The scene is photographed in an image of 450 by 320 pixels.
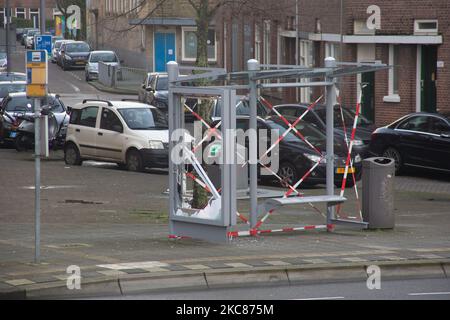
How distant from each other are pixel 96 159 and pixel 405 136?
7438mm

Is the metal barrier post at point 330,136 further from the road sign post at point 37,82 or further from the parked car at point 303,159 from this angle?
the parked car at point 303,159

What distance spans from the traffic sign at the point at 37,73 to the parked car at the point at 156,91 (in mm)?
30201

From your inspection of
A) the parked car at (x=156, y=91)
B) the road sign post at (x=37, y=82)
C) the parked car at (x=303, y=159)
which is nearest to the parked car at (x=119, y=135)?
the parked car at (x=303, y=159)

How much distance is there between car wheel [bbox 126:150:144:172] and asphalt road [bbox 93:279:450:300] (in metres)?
14.2

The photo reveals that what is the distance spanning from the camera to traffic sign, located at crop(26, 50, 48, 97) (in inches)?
497

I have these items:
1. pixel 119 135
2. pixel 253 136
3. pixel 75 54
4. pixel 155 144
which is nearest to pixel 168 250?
pixel 253 136

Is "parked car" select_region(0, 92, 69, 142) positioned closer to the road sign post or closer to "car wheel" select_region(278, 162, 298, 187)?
"car wheel" select_region(278, 162, 298, 187)

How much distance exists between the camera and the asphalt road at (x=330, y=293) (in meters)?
11.4

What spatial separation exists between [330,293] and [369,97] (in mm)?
27109

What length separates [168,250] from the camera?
14.0 metres

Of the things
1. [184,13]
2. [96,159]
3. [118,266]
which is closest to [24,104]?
[96,159]
